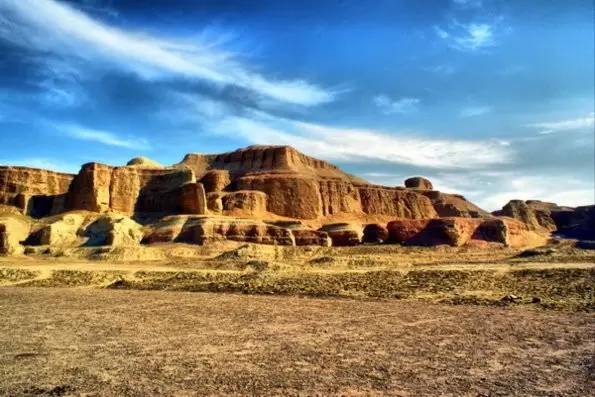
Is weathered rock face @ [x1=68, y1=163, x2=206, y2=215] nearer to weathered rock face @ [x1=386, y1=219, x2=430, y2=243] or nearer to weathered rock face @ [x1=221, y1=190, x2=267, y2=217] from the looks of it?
weathered rock face @ [x1=221, y1=190, x2=267, y2=217]

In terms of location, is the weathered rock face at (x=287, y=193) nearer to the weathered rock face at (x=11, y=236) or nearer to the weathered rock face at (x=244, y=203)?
the weathered rock face at (x=244, y=203)

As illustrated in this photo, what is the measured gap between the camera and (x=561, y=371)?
1062 cm

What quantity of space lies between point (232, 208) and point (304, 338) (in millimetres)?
67212

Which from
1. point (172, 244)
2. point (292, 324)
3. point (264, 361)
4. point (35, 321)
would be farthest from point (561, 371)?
point (172, 244)

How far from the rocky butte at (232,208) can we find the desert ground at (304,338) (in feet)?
107

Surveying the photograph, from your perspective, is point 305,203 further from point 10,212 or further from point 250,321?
point 250,321

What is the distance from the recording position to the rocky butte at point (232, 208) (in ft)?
208

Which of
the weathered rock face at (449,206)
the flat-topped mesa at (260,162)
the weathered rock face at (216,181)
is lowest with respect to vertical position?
the weathered rock face at (449,206)

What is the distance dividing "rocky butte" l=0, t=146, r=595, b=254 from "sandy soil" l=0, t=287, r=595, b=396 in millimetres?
43095

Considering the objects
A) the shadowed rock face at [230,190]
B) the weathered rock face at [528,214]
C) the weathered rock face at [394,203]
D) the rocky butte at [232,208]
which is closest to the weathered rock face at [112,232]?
the rocky butte at [232,208]

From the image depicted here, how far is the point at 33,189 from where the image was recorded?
281 feet

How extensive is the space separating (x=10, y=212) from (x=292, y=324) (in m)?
71.1

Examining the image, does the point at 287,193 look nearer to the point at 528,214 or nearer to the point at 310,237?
the point at 310,237

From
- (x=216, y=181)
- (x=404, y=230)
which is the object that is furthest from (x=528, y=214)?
(x=216, y=181)
